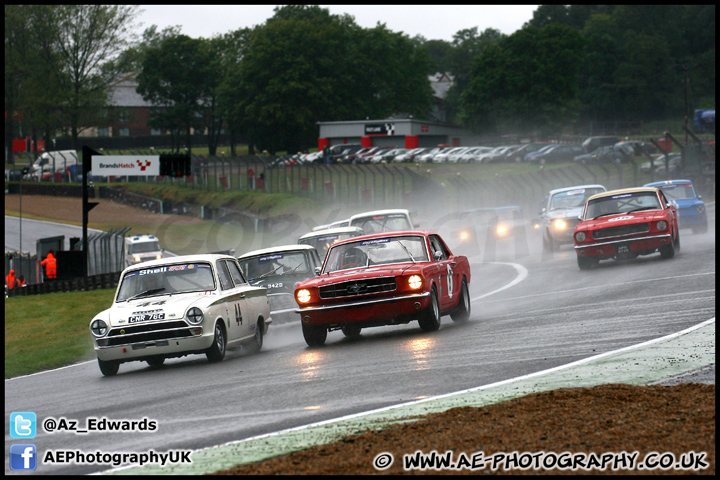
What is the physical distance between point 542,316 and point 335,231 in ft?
27.5

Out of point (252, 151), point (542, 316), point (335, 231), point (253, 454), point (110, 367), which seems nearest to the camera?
point (253, 454)

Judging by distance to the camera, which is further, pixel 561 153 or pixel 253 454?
pixel 561 153

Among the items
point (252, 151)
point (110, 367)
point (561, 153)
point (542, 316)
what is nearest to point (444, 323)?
point (542, 316)

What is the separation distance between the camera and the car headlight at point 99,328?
38.8 feet

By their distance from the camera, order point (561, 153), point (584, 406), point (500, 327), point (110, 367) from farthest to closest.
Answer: point (561, 153)
point (500, 327)
point (110, 367)
point (584, 406)

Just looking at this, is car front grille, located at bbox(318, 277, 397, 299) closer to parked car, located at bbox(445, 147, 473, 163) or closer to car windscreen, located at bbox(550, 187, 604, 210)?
car windscreen, located at bbox(550, 187, 604, 210)

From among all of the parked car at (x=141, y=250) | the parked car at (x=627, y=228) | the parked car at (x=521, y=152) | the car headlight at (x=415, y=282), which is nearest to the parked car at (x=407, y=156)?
the parked car at (x=521, y=152)

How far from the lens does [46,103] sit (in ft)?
291

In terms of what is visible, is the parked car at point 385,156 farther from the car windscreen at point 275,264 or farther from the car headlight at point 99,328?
the car headlight at point 99,328

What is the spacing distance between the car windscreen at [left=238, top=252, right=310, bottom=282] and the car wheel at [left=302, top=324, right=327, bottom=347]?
13.6ft

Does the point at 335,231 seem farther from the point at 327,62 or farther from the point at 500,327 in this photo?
the point at 327,62

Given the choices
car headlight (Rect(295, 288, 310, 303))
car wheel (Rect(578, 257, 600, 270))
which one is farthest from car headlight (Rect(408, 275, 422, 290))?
car wheel (Rect(578, 257, 600, 270))

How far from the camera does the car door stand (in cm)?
1251

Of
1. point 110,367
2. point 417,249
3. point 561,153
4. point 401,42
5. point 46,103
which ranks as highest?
point 401,42
